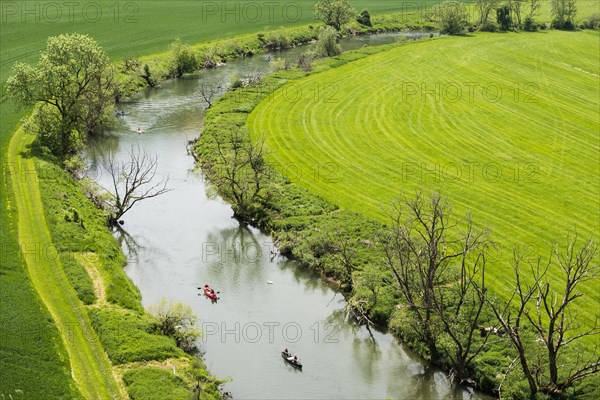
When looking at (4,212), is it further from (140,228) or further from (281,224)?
(281,224)

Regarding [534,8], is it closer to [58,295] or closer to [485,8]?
[485,8]

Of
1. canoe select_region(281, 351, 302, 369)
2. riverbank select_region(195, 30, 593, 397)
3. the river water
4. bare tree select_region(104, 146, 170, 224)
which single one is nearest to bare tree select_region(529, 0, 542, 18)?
riverbank select_region(195, 30, 593, 397)

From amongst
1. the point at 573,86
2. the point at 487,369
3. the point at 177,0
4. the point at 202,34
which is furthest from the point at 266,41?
the point at 487,369

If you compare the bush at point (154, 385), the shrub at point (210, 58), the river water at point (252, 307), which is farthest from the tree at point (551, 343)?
the shrub at point (210, 58)

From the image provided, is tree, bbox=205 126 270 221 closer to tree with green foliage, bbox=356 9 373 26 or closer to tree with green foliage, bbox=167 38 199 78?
tree with green foliage, bbox=167 38 199 78

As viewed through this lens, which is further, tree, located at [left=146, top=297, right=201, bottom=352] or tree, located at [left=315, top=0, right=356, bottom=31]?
tree, located at [left=315, top=0, right=356, bottom=31]

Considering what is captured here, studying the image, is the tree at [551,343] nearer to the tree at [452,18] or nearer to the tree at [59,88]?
the tree at [59,88]
